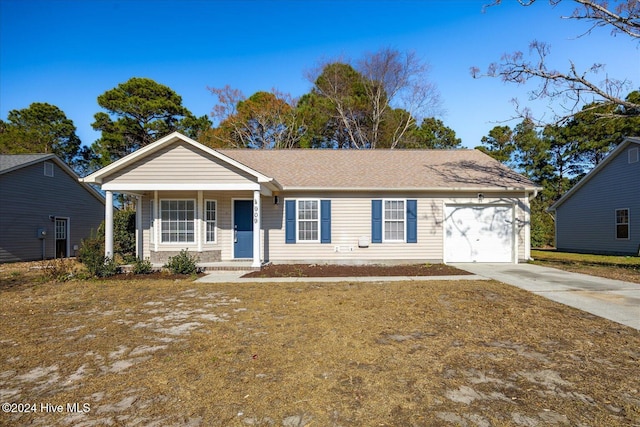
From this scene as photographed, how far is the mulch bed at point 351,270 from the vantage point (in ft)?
34.5

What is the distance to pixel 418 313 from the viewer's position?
6188mm

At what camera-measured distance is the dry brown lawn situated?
117 inches

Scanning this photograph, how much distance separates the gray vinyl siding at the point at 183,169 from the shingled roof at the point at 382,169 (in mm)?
2150

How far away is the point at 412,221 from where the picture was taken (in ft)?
42.0

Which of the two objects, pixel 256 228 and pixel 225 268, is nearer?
pixel 256 228

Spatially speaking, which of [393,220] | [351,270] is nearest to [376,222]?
[393,220]

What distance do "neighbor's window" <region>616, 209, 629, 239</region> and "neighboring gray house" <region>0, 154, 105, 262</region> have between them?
29.2 m

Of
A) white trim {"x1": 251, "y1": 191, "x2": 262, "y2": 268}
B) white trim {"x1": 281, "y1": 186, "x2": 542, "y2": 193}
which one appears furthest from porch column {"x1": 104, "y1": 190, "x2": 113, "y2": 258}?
white trim {"x1": 281, "y1": 186, "x2": 542, "y2": 193}

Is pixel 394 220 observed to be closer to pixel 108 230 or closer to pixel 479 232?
pixel 479 232

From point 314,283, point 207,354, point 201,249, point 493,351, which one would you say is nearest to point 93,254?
point 201,249

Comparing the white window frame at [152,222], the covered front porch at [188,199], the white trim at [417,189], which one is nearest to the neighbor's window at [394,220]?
the white trim at [417,189]

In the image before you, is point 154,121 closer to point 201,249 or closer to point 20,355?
point 201,249

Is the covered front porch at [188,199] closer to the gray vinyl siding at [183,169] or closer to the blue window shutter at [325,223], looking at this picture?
the gray vinyl siding at [183,169]

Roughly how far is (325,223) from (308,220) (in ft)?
2.11
